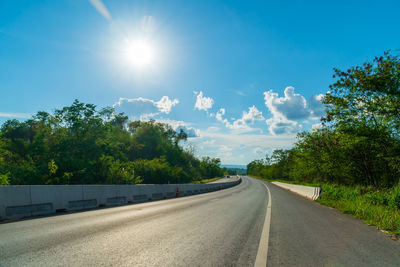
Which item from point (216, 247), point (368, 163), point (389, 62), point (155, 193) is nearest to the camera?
point (216, 247)

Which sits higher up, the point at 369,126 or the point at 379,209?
the point at 369,126

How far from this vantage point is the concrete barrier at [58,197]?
7.52 meters

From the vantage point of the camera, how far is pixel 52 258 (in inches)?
143

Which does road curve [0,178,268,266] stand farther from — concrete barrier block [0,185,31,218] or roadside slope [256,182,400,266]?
concrete barrier block [0,185,31,218]

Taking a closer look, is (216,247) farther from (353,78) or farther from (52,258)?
(353,78)

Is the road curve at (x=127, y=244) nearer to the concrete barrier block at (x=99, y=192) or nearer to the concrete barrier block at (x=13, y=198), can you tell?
the concrete barrier block at (x=13, y=198)

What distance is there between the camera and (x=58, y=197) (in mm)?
9227

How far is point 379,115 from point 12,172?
32.5 metres

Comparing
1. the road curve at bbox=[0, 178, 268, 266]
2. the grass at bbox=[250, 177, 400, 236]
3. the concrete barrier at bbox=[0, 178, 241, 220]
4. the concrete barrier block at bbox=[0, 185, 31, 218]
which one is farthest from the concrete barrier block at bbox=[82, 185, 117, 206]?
the grass at bbox=[250, 177, 400, 236]

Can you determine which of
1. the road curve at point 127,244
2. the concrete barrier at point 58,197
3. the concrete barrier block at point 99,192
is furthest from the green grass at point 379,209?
the concrete barrier block at point 99,192

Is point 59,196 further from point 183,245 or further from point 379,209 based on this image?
point 379,209

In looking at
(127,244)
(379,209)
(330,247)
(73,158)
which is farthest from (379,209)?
(73,158)

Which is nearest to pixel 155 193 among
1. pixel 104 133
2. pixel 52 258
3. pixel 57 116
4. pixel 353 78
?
pixel 52 258

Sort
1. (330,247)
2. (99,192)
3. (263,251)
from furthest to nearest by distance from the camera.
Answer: (99,192) < (330,247) < (263,251)
